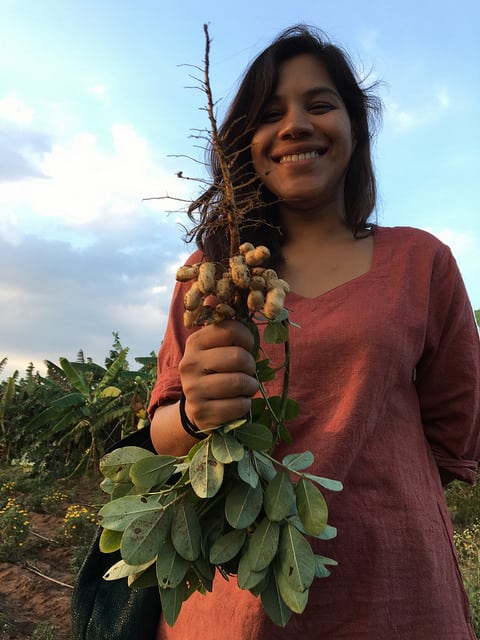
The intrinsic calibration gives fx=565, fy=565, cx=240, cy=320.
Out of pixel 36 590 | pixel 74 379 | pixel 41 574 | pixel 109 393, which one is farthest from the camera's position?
pixel 74 379

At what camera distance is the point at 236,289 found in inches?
32.7

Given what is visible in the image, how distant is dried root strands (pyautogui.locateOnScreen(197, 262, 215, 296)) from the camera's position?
2.66ft

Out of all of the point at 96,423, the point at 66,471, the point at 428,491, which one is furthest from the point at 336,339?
the point at 66,471

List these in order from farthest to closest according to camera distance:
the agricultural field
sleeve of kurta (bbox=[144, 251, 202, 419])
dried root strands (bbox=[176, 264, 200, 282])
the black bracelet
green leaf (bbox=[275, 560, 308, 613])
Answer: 1. the agricultural field
2. sleeve of kurta (bbox=[144, 251, 202, 419])
3. the black bracelet
4. dried root strands (bbox=[176, 264, 200, 282])
5. green leaf (bbox=[275, 560, 308, 613])

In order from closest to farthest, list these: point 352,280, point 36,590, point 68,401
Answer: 1. point 352,280
2. point 36,590
3. point 68,401

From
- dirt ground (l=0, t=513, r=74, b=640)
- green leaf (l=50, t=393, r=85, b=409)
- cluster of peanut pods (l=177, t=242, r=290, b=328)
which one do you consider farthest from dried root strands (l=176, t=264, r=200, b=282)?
green leaf (l=50, t=393, r=85, b=409)

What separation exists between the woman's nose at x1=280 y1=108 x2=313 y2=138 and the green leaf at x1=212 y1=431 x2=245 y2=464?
0.70 meters

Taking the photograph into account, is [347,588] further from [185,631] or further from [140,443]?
[140,443]

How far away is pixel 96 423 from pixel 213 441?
6.00 m

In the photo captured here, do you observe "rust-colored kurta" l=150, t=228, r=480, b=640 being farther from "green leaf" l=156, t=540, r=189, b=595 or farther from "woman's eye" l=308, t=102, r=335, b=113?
"woman's eye" l=308, t=102, r=335, b=113

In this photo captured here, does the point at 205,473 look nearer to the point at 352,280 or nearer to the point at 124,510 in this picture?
the point at 124,510

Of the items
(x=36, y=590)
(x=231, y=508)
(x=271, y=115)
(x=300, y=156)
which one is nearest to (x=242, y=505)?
(x=231, y=508)

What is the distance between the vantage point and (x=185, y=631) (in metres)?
1.09

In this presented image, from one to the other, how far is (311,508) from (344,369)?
14.1 inches
